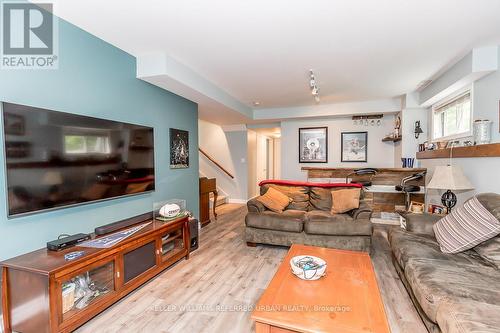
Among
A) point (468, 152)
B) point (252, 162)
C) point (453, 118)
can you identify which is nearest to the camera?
point (468, 152)

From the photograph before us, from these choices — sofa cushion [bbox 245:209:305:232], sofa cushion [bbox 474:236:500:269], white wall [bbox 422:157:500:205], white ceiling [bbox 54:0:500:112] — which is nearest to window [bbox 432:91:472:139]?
white wall [bbox 422:157:500:205]

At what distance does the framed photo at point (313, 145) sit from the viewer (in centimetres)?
604

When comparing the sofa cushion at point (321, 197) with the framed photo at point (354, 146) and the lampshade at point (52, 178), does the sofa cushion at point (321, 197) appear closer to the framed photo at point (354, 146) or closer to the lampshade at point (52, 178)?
the framed photo at point (354, 146)

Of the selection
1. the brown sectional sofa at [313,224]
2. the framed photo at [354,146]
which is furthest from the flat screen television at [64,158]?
the framed photo at [354,146]

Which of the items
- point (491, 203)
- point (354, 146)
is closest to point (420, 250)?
point (491, 203)

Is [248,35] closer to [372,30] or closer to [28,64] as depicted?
[372,30]

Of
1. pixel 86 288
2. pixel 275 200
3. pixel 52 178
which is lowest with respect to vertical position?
pixel 86 288

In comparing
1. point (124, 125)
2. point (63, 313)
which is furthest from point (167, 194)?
point (63, 313)

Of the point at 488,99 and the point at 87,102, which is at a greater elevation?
the point at 488,99

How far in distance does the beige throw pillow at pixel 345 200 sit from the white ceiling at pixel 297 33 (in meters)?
1.70

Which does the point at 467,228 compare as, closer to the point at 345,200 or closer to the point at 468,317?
the point at 468,317

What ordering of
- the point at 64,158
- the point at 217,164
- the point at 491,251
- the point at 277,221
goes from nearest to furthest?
the point at 491,251 → the point at 64,158 → the point at 277,221 → the point at 217,164

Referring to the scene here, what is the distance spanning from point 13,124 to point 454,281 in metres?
3.20

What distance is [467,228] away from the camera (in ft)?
7.00
